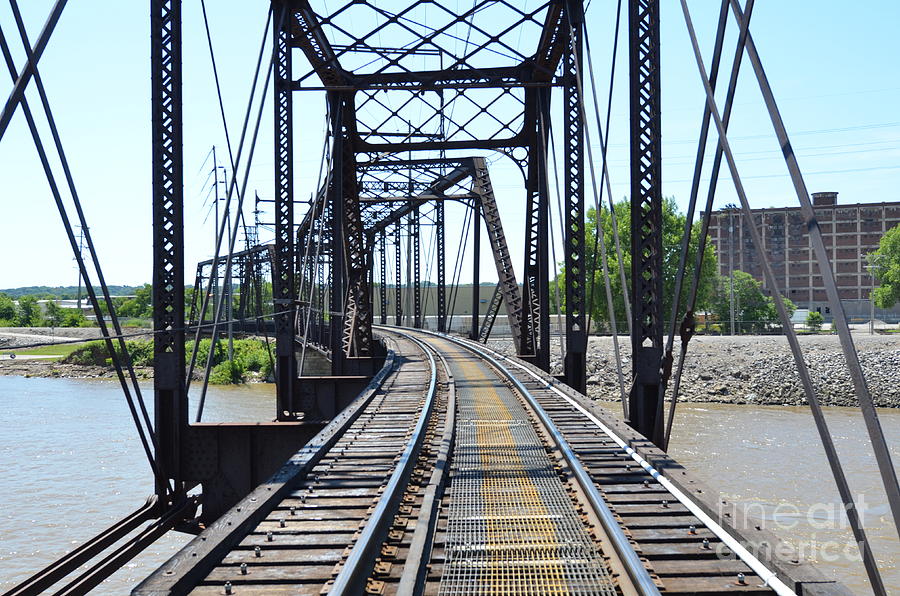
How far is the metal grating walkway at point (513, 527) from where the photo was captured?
5.25 meters

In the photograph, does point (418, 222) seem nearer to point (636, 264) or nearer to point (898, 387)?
point (898, 387)

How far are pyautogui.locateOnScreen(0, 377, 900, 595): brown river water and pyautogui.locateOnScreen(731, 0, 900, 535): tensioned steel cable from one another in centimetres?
298

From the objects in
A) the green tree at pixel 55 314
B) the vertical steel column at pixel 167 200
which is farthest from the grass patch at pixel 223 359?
the green tree at pixel 55 314

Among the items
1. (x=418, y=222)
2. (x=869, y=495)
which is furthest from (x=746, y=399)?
(x=418, y=222)

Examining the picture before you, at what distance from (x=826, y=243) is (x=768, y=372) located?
73180 mm

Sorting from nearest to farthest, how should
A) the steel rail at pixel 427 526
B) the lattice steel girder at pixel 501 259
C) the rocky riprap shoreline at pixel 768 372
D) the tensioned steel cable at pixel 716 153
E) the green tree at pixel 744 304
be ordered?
the steel rail at pixel 427 526, the tensioned steel cable at pixel 716 153, the lattice steel girder at pixel 501 259, the rocky riprap shoreline at pixel 768 372, the green tree at pixel 744 304

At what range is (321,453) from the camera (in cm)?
898

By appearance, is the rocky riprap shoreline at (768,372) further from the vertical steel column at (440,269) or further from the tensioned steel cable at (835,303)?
the tensioned steel cable at (835,303)

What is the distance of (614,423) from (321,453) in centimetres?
425

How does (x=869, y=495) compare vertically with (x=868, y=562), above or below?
below

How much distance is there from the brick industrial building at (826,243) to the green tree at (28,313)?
108275 mm

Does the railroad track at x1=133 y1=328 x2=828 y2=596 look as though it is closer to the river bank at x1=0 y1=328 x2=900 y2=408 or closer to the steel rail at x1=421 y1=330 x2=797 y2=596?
the steel rail at x1=421 y1=330 x2=797 y2=596

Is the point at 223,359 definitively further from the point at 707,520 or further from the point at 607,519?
the point at 707,520

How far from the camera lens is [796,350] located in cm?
594
